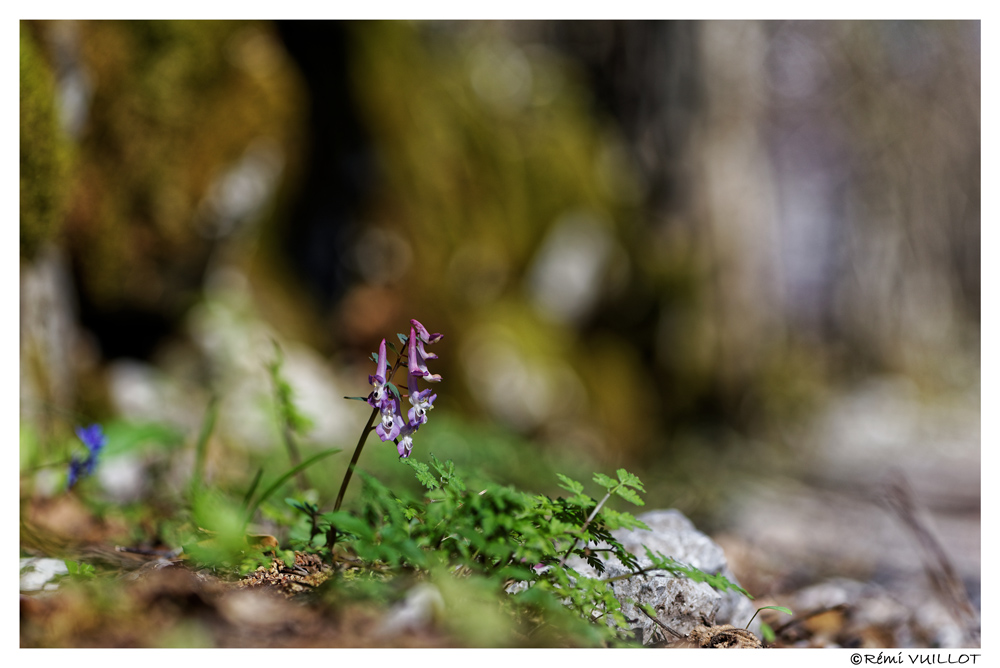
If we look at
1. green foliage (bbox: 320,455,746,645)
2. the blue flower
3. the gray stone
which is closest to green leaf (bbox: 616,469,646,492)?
green foliage (bbox: 320,455,746,645)

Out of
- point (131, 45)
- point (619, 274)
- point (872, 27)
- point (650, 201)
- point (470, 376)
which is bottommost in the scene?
point (470, 376)

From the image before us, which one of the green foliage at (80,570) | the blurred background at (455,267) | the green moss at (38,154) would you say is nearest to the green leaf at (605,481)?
the green foliage at (80,570)

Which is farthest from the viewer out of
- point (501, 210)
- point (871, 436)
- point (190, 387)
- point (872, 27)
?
point (872, 27)

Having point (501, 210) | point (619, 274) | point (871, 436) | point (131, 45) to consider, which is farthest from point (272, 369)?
point (871, 436)

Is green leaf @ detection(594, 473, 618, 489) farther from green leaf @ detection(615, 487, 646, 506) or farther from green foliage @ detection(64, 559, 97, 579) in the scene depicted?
green foliage @ detection(64, 559, 97, 579)

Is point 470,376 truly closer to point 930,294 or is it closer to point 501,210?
point 501,210

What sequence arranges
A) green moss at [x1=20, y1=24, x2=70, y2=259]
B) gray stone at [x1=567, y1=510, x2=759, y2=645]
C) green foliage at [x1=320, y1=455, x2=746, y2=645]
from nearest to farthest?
green foliage at [x1=320, y1=455, x2=746, y2=645]
gray stone at [x1=567, y1=510, x2=759, y2=645]
green moss at [x1=20, y1=24, x2=70, y2=259]
